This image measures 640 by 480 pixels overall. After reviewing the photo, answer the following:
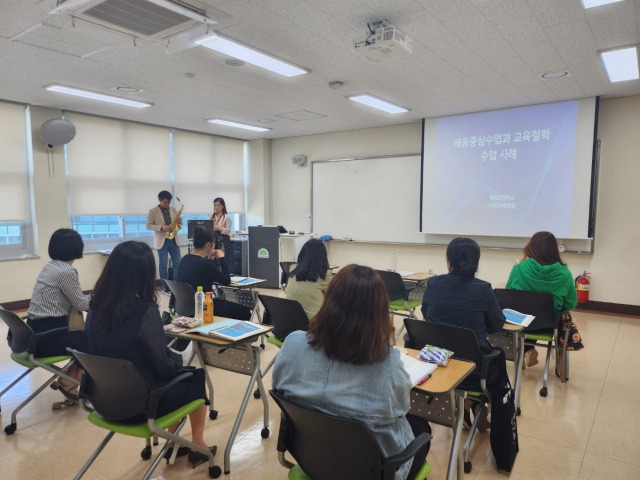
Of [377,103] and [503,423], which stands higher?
[377,103]

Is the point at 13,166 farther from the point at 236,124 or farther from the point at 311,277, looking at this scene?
the point at 311,277

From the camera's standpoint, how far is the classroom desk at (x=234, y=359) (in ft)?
7.84

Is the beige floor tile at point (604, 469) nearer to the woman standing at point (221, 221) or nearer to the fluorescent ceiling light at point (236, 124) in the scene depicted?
the woman standing at point (221, 221)

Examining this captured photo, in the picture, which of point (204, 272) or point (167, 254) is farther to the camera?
point (167, 254)

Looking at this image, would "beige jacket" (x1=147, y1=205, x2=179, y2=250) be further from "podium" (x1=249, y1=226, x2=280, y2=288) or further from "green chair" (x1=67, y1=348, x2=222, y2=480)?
"green chair" (x1=67, y1=348, x2=222, y2=480)

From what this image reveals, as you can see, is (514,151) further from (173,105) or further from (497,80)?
(173,105)

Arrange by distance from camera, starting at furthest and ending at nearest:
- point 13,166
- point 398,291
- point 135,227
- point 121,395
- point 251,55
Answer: point 135,227 → point 13,166 → point 398,291 → point 251,55 → point 121,395

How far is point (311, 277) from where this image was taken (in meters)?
3.01

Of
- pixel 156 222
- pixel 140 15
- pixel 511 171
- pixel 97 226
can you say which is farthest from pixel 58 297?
pixel 511 171

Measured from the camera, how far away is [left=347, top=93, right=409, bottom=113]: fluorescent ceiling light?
5.44 metres

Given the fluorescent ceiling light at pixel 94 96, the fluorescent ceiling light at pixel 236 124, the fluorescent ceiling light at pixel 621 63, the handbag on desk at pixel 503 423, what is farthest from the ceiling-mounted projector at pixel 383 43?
the fluorescent ceiling light at pixel 236 124

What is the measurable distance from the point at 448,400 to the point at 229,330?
126cm

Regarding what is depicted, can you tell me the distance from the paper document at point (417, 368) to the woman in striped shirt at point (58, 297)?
6.83 feet

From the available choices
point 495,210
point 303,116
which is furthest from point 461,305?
point 303,116
